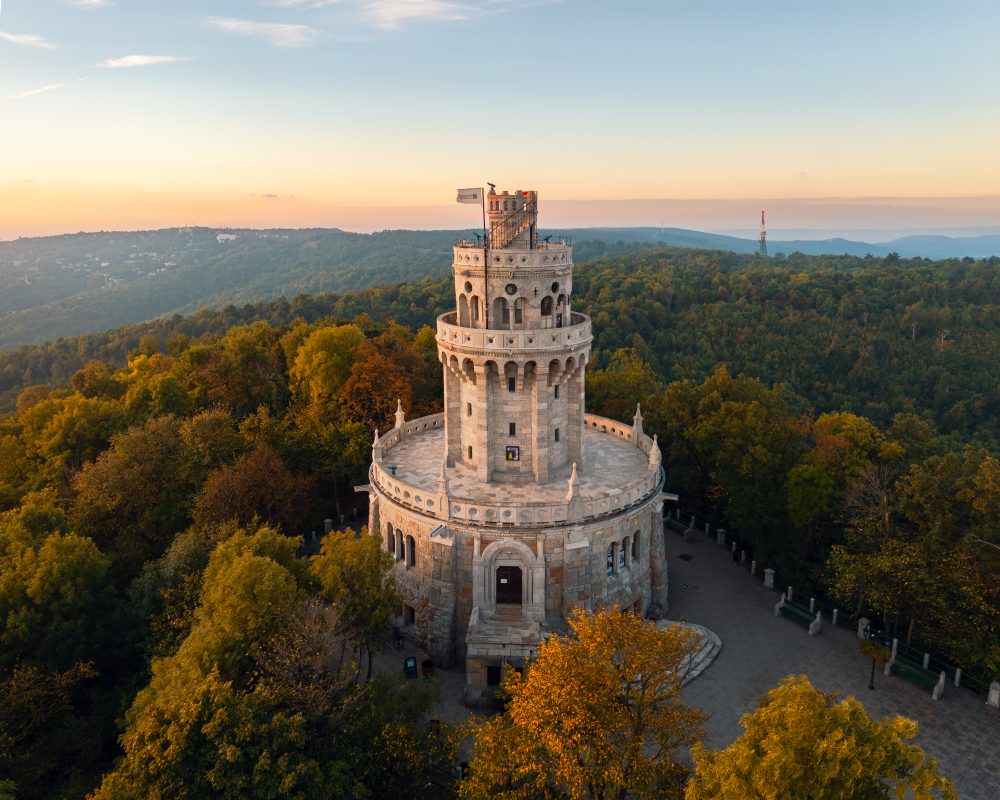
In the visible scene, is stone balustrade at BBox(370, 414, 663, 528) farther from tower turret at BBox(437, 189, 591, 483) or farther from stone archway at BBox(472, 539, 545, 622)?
tower turret at BBox(437, 189, 591, 483)

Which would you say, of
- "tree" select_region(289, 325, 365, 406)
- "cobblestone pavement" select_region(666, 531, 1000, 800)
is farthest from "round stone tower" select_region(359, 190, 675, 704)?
"tree" select_region(289, 325, 365, 406)

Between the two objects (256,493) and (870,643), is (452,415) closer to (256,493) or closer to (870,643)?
(256,493)

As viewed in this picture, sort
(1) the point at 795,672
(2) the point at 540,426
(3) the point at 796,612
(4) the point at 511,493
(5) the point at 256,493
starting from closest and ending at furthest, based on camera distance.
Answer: (1) the point at 795,672 < (4) the point at 511,493 < (2) the point at 540,426 < (3) the point at 796,612 < (5) the point at 256,493

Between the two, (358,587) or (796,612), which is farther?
(796,612)

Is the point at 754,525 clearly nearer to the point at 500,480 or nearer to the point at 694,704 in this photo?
the point at 694,704

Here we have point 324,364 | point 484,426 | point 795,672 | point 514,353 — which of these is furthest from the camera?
point 324,364

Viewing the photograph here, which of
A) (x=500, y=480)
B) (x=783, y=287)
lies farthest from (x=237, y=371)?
(x=783, y=287)

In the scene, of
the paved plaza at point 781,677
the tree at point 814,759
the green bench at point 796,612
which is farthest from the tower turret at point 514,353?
the tree at point 814,759

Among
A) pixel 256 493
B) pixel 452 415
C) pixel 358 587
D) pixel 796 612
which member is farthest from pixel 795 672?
pixel 256 493
